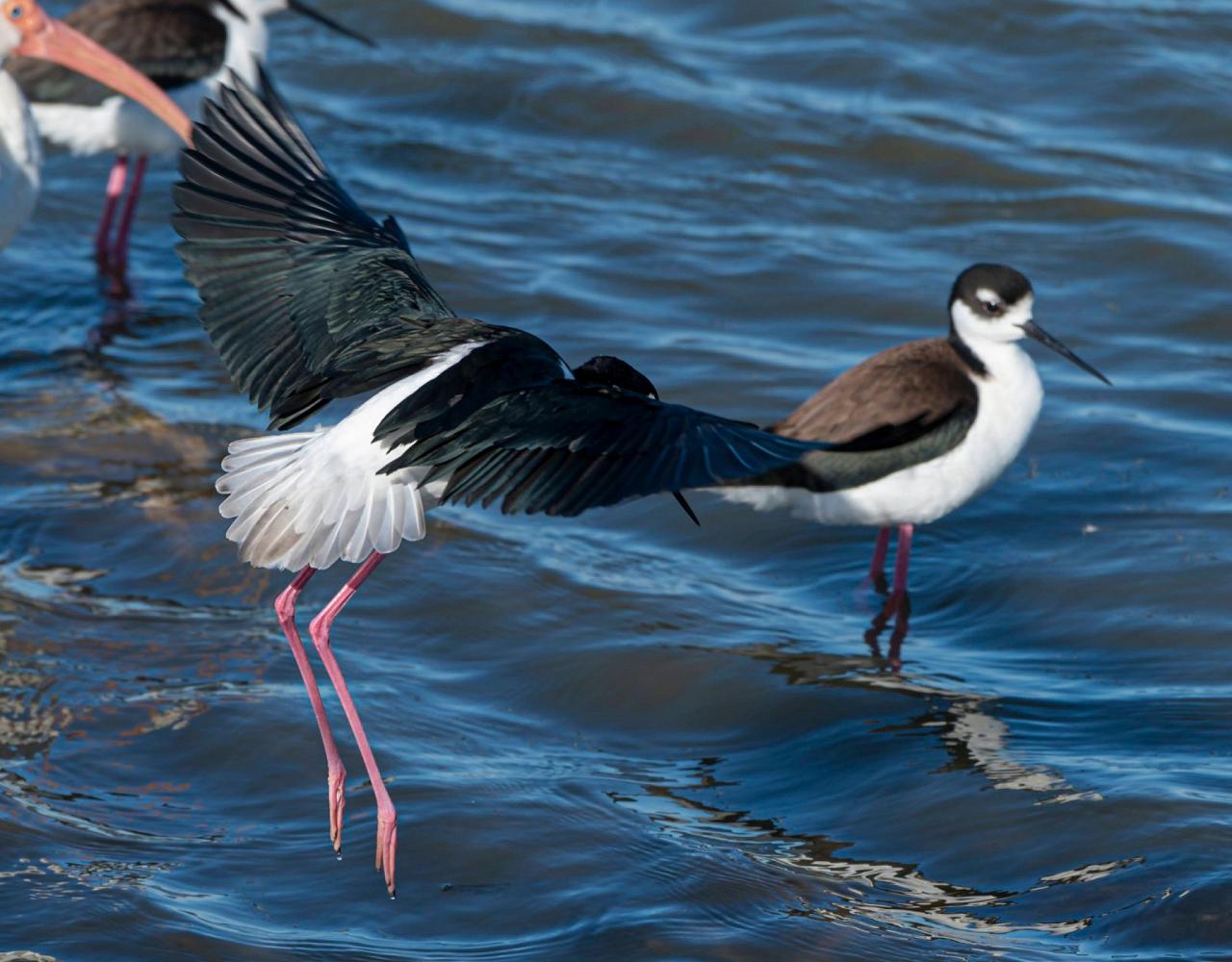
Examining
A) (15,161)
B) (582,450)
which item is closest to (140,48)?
(15,161)

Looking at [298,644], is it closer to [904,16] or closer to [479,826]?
[479,826]

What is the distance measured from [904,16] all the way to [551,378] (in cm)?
955

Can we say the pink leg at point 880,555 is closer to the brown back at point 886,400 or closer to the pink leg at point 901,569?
the pink leg at point 901,569

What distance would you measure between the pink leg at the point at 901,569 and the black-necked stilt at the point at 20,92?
4.51 meters

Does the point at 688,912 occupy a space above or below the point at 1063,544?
below

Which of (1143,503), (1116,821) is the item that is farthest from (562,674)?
(1143,503)

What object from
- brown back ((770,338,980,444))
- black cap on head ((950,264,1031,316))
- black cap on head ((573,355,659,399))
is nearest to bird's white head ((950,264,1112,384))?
black cap on head ((950,264,1031,316))

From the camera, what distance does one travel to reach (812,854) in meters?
5.47

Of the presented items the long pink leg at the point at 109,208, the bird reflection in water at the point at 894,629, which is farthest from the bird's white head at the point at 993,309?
the long pink leg at the point at 109,208

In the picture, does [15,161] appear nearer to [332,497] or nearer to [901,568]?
[332,497]

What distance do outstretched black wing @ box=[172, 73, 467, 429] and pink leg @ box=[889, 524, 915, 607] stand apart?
2296mm

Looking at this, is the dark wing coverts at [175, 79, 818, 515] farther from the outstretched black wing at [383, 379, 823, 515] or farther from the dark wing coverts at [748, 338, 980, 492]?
the dark wing coverts at [748, 338, 980, 492]

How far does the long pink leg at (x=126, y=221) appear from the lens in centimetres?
1071

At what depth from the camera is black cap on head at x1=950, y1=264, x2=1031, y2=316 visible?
7.65 metres
